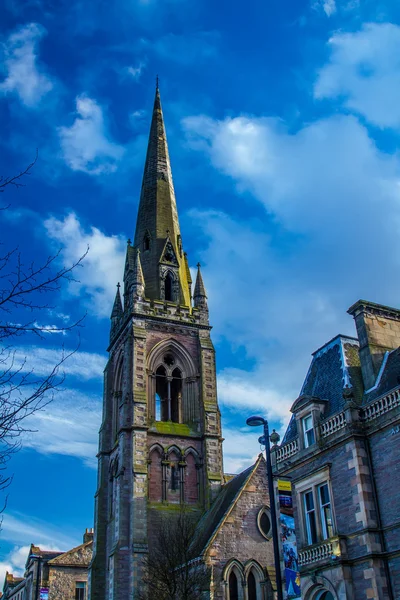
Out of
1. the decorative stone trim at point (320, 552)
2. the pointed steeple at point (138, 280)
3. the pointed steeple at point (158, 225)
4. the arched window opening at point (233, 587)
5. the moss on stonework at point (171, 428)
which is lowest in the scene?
the decorative stone trim at point (320, 552)

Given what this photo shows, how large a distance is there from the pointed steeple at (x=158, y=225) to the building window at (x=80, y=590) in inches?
992

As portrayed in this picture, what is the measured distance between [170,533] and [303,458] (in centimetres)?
1674

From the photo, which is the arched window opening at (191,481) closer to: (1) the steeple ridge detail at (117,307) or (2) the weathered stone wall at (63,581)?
(1) the steeple ridge detail at (117,307)

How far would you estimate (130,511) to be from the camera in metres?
41.7

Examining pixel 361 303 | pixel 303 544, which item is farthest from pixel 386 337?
pixel 303 544

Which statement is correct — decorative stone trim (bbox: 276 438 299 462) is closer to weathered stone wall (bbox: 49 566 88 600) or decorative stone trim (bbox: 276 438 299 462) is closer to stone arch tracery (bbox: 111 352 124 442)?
stone arch tracery (bbox: 111 352 124 442)

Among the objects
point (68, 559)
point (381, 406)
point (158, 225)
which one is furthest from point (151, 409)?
point (381, 406)

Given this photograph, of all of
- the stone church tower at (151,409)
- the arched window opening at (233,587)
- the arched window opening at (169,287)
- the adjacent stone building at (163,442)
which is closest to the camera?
the arched window opening at (233,587)

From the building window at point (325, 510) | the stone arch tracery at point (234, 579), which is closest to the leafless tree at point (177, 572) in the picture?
the stone arch tracery at point (234, 579)

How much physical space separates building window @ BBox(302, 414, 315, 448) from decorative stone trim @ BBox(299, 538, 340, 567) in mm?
3723

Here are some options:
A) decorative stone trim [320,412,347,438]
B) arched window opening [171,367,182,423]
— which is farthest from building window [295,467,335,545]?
arched window opening [171,367,182,423]

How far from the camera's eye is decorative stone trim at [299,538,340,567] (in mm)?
21589

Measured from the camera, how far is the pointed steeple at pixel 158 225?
2092 inches

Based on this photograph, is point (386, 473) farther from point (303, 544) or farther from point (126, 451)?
point (126, 451)
